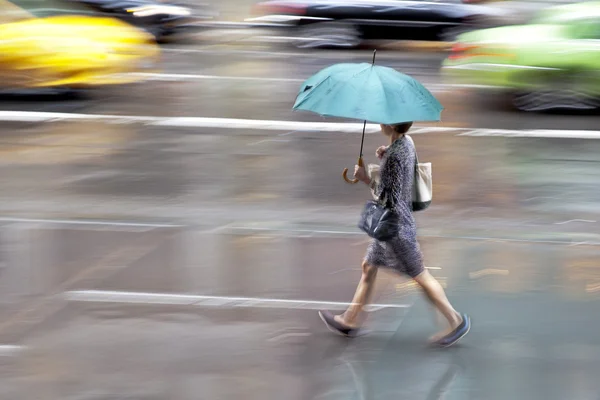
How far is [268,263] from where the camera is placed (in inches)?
297

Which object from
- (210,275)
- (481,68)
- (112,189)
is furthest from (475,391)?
(481,68)

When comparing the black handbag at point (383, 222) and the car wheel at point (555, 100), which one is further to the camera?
the car wheel at point (555, 100)

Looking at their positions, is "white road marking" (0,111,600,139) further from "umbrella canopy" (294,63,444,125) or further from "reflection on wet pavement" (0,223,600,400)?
"umbrella canopy" (294,63,444,125)

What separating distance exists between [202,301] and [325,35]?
39.7 ft

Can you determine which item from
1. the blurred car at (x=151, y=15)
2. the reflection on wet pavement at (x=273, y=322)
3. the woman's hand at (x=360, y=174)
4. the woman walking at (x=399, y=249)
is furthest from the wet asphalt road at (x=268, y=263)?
the blurred car at (x=151, y=15)

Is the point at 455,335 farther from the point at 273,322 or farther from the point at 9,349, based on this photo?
the point at 9,349

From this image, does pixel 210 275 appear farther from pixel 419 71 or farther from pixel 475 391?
pixel 419 71

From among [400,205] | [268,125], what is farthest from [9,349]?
Result: [268,125]

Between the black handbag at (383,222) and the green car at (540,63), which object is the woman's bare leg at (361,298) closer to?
the black handbag at (383,222)

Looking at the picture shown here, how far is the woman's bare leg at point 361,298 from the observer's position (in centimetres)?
598

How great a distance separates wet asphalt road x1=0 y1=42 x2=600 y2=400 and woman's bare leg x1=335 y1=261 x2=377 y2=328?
16 cm

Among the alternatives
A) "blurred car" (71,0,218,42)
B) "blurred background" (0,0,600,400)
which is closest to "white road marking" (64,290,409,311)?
"blurred background" (0,0,600,400)

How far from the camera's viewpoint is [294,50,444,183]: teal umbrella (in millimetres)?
5316

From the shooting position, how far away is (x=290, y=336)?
20.3 ft
